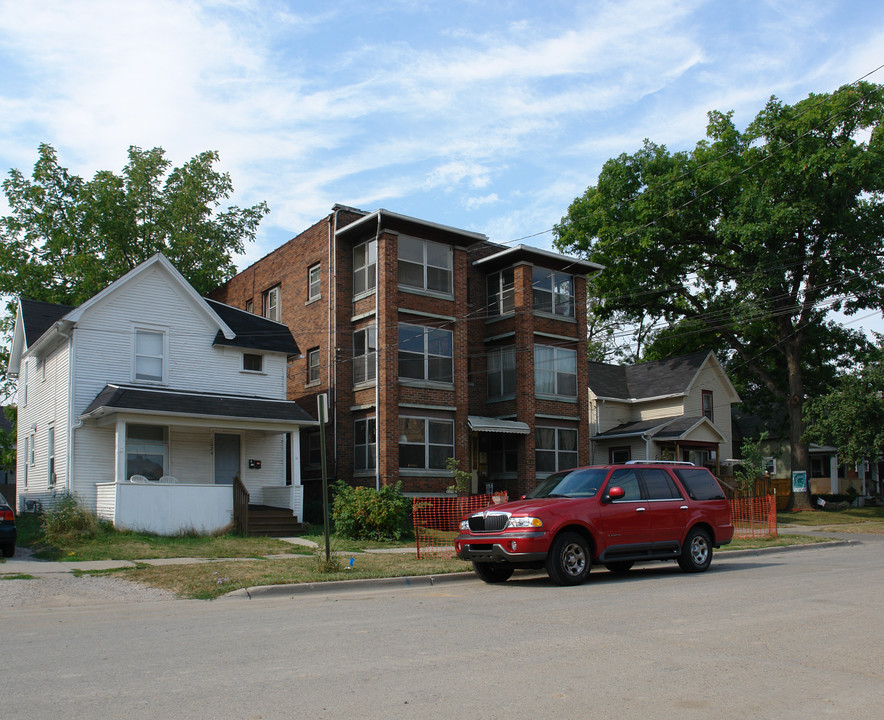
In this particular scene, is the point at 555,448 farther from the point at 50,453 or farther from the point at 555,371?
the point at 50,453

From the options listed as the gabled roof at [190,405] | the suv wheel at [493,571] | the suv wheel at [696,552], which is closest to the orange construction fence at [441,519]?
the suv wheel at [493,571]

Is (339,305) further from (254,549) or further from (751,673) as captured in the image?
(751,673)

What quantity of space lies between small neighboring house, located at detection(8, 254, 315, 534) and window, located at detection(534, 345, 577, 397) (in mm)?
9096

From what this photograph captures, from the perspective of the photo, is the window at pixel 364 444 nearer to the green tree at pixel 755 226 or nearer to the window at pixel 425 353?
the window at pixel 425 353

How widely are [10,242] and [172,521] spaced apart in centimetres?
2416

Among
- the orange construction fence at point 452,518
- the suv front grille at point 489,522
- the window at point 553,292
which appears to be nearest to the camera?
the suv front grille at point 489,522

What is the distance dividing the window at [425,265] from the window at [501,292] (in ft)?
9.84

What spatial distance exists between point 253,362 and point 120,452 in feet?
19.4

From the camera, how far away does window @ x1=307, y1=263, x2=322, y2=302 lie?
29188mm

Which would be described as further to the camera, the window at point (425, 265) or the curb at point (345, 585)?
the window at point (425, 265)

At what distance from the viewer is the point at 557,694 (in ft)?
19.4

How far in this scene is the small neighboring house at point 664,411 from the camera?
35.5 meters

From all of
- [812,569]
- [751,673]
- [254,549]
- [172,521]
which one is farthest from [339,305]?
[751,673]

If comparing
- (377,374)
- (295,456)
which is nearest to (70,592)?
(295,456)
